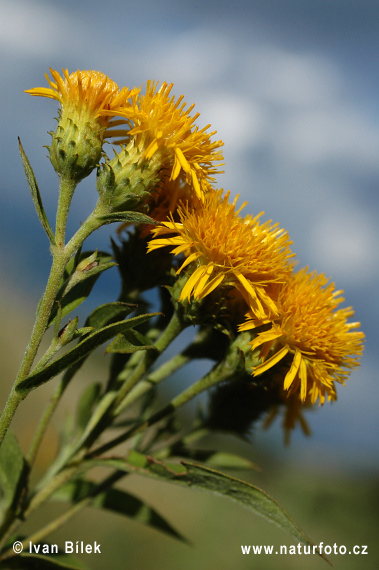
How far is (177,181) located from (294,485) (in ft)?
33.4

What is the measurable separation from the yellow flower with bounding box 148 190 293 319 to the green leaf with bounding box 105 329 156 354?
0.85ft

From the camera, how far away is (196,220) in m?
1.94

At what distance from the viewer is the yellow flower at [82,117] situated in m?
1.82

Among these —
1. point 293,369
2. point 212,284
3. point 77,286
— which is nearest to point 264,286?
point 212,284

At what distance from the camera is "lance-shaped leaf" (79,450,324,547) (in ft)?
6.00

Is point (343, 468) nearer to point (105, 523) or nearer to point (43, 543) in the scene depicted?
point (105, 523)

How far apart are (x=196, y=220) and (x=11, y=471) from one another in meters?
1.28

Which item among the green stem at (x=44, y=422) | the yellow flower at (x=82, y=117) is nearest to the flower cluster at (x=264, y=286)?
the yellow flower at (x=82, y=117)

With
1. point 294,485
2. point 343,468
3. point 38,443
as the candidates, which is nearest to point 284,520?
point 38,443

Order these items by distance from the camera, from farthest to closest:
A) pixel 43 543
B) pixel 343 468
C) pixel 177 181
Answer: pixel 343 468, pixel 43 543, pixel 177 181

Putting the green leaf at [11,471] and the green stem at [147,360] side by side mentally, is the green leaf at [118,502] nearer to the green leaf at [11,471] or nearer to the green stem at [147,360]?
the green leaf at [11,471]

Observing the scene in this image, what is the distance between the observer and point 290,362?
6.82 feet

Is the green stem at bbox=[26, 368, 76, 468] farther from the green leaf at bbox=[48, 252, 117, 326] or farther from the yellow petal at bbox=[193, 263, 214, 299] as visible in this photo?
the yellow petal at bbox=[193, 263, 214, 299]

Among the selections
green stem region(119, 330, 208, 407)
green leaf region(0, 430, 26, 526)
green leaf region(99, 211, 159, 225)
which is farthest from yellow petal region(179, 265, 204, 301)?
green leaf region(0, 430, 26, 526)
